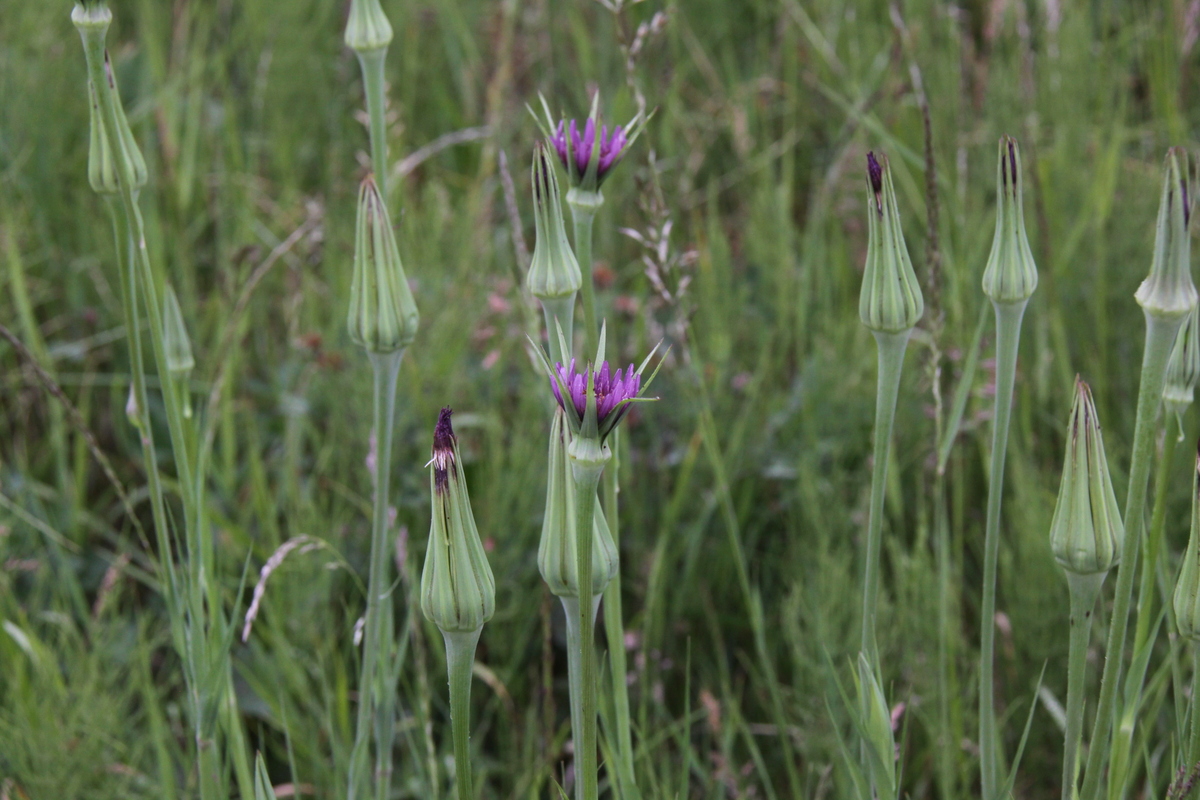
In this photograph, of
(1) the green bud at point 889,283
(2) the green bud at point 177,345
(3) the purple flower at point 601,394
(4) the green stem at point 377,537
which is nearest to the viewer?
(3) the purple flower at point 601,394

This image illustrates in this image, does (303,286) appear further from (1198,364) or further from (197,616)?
(1198,364)

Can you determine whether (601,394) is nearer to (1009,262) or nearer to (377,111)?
(1009,262)

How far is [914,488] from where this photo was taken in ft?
8.38

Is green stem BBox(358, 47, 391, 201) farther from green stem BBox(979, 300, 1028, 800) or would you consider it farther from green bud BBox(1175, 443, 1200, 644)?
green bud BBox(1175, 443, 1200, 644)

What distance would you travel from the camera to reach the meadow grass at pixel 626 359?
76.4 inches

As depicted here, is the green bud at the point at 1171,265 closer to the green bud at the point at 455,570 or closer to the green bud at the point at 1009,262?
the green bud at the point at 1009,262

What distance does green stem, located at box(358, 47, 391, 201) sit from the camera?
1380 millimetres

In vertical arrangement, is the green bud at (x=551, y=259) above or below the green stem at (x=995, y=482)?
above

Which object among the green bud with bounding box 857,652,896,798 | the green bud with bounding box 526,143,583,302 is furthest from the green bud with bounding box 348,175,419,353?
the green bud with bounding box 857,652,896,798

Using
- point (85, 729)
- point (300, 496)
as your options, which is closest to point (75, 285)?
point (300, 496)

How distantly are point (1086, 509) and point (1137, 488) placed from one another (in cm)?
5

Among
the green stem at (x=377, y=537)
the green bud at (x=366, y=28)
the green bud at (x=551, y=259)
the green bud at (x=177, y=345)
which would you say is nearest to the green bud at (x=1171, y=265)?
the green bud at (x=551, y=259)

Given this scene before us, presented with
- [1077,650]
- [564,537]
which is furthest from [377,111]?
[1077,650]

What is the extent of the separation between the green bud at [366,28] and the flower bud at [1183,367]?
1002 millimetres
